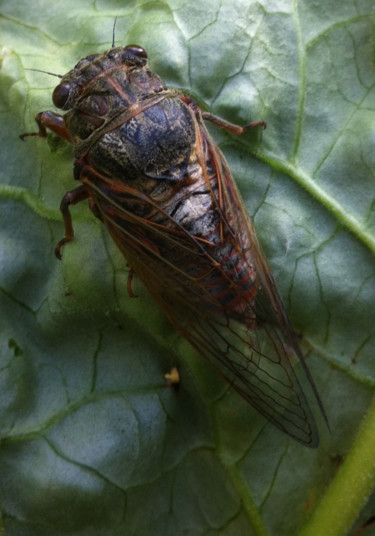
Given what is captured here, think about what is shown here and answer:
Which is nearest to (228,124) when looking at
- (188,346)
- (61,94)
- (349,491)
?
(61,94)

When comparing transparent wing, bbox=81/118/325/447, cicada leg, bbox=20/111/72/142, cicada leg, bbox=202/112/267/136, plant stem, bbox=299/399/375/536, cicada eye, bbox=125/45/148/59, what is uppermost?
cicada eye, bbox=125/45/148/59

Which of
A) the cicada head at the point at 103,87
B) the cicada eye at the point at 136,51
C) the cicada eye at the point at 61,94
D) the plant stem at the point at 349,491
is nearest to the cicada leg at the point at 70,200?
the cicada head at the point at 103,87

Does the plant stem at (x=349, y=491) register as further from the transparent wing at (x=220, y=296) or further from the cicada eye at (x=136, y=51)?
the cicada eye at (x=136, y=51)

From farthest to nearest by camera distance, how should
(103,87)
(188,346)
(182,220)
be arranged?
(188,346)
(103,87)
(182,220)

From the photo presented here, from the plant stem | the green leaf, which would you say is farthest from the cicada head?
the plant stem

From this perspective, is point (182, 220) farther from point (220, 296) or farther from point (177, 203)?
point (220, 296)

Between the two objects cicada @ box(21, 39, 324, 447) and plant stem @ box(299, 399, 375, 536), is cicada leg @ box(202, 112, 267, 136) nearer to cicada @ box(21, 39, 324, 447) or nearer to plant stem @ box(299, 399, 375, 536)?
cicada @ box(21, 39, 324, 447)
